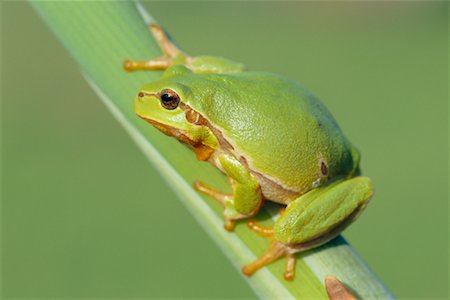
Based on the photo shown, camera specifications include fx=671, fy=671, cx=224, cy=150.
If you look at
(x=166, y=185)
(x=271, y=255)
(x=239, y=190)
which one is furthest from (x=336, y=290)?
(x=166, y=185)

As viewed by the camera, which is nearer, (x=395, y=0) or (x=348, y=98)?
(x=348, y=98)

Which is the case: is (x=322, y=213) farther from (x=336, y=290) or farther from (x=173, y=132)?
(x=336, y=290)

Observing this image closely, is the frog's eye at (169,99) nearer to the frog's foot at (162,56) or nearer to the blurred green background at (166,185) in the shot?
the frog's foot at (162,56)

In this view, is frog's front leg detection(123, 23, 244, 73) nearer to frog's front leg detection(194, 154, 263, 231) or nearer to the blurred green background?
frog's front leg detection(194, 154, 263, 231)

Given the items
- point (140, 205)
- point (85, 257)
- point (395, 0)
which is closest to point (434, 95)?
point (395, 0)

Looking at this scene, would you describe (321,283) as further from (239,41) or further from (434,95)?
(239,41)

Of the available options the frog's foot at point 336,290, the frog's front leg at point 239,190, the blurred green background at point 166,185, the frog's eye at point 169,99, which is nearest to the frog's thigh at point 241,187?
the frog's front leg at point 239,190

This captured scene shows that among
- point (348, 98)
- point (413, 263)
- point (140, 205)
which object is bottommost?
point (413, 263)
